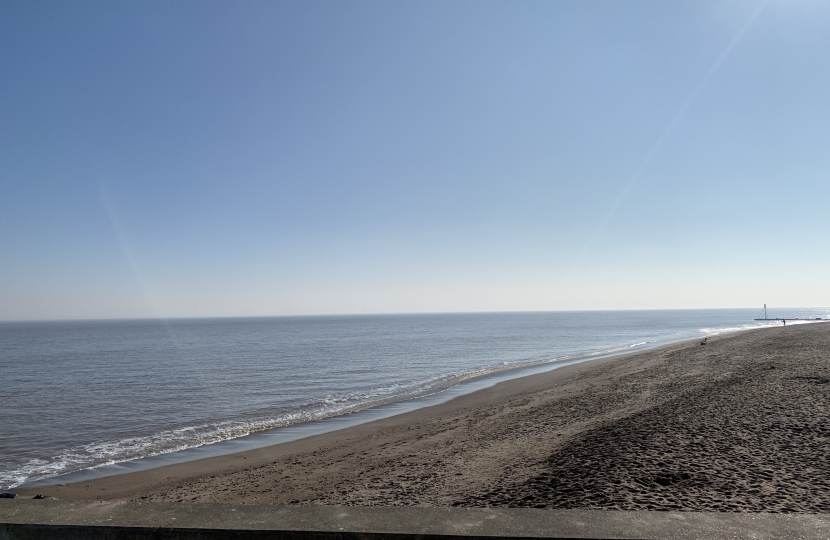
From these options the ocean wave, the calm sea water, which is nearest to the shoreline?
the ocean wave

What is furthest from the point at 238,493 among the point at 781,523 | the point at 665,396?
the point at 665,396

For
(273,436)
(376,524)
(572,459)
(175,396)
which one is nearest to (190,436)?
(273,436)

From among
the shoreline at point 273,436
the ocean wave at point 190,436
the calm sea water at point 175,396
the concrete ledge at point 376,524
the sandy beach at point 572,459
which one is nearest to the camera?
the concrete ledge at point 376,524

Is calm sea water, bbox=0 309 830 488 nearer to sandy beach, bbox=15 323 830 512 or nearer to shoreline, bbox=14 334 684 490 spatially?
shoreline, bbox=14 334 684 490

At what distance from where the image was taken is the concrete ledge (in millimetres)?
2887

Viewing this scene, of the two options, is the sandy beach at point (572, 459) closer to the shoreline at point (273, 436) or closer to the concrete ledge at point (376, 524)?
the shoreline at point (273, 436)

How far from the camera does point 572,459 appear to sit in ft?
30.1

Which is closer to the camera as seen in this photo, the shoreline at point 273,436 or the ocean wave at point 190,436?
the shoreline at point 273,436

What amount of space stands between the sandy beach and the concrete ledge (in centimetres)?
386

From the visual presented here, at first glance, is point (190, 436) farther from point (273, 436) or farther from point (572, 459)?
point (572, 459)

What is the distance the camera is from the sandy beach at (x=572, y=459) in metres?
7.16

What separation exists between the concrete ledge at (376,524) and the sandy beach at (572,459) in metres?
3.86

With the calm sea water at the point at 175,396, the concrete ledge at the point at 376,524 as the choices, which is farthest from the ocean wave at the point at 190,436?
the concrete ledge at the point at 376,524

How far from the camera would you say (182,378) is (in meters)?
34.0
